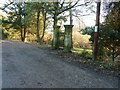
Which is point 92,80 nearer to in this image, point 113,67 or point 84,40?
point 113,67

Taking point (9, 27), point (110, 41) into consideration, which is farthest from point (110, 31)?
point (9, 27)

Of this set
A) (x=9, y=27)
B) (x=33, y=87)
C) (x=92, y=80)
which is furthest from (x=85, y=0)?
(x=9, y=27)

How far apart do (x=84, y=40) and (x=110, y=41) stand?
9.21 m

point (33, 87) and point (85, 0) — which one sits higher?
point (85, 0)

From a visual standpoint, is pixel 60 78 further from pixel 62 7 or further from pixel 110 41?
pixel 62 7

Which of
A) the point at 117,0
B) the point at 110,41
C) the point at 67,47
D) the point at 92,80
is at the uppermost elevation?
the point at 117,0

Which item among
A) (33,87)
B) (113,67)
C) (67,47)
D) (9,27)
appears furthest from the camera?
(9,27)

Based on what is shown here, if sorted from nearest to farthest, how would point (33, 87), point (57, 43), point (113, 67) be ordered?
point (33, 87)
point (113, 67)
point (57, 43)

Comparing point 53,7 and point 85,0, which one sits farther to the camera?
point 53,7

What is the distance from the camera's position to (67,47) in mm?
7066

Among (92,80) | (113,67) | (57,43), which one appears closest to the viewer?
(92,80)

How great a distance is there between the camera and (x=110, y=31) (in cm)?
451

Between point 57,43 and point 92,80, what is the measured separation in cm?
580

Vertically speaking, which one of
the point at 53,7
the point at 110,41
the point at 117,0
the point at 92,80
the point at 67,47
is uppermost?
the point at 53,7
